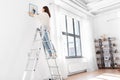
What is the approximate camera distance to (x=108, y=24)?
7.34 m

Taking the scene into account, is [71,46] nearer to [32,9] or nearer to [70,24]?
[70,24]

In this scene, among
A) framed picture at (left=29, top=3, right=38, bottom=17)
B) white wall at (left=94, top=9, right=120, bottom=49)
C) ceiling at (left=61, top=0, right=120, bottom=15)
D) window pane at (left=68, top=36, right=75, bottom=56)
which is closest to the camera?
framed picture at (left=29, top=3, right=38, bottom=17)

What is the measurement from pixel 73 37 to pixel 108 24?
2.29 meters

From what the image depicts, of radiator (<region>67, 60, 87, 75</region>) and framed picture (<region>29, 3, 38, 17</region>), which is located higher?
framed picture (<region>29, 3, 38, 17</region>)

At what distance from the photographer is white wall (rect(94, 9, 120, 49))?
701 centimetres

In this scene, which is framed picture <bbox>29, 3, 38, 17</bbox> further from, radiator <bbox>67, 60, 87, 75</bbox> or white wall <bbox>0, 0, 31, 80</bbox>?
radiator <bbox>67, 60, 87, 75</bbox>

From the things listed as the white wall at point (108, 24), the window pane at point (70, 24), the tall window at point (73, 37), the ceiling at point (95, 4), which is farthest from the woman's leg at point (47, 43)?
the white wall at point (108, 24)

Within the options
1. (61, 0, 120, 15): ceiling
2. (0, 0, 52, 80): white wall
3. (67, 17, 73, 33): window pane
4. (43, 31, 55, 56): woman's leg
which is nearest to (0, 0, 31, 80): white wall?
(0, 0, 52, 80): white wall

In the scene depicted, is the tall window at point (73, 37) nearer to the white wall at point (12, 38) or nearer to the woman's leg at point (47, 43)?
the woman's leg at point (47, 43)

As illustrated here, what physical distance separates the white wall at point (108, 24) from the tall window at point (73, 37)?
145 centimetres

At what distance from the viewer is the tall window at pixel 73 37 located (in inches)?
238

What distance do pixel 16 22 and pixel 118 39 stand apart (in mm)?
5395

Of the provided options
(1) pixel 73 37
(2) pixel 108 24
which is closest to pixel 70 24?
(1) pixel 73 37

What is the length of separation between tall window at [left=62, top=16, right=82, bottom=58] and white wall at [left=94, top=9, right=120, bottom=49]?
57.3 inches
